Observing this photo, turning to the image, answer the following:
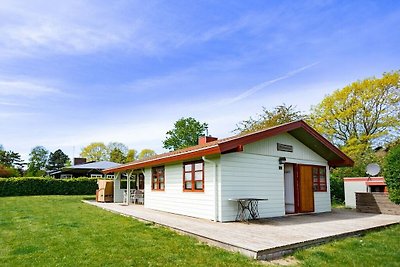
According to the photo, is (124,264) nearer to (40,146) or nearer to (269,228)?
(269,228)

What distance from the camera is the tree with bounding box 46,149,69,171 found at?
70.9 metres

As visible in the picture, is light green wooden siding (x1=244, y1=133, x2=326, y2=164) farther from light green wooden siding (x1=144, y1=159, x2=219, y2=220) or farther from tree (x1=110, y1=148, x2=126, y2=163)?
tree (x1=110, y1=148, x2=126, y2=163)

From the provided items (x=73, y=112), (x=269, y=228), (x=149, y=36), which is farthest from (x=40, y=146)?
(x=269, y=228)

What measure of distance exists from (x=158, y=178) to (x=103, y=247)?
707 cm

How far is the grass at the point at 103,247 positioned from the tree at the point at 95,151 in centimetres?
5010

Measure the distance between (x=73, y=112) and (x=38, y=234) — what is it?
11.6m

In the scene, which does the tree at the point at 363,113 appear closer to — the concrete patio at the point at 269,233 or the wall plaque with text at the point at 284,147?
the wall plaque with text at the point at 284,147

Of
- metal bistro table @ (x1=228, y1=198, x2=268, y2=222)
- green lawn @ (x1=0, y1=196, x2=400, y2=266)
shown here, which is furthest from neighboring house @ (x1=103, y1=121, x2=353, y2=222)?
green lawn @ (x1=0, y1=196, x2=400, y2=266)

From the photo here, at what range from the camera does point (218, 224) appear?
29.3 ft

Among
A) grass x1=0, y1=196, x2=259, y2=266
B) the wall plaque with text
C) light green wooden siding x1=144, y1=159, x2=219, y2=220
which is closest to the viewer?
grass x1=0, y1=196, x2=259, y2=266

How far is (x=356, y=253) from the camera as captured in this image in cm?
609

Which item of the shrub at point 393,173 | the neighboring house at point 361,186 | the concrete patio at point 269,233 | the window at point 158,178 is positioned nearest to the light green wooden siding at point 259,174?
the concrete patio at point 269,233

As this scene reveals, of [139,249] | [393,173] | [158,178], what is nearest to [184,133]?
[158,178]

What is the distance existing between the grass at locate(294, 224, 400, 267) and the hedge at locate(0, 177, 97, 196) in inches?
878
